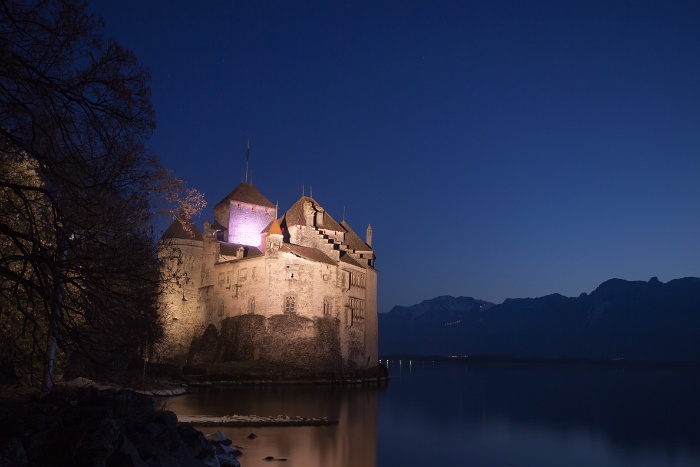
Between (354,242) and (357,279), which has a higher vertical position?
(354,242)

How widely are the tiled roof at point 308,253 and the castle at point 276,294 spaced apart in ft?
0.40

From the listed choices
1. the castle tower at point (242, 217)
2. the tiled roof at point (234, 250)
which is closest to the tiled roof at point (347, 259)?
the tiled roof at point (234, 250)

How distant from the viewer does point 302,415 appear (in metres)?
30.2

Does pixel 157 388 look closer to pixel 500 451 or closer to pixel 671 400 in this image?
pixel 500 451

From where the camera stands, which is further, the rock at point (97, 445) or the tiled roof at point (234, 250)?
the tiled roof at point (234, 250)

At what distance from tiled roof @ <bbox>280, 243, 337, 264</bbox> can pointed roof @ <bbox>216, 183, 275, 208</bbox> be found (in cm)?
1241

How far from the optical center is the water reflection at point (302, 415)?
20.1 metres

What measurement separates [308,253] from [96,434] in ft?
152

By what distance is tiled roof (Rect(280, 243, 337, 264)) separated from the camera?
5569 cm

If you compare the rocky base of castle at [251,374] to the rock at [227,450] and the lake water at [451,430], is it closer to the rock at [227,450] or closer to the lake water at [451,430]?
the lake water at [451,430]

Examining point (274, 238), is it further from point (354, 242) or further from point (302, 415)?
point (302, 415)

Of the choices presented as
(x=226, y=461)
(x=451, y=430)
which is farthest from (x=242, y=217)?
(x=226, y=461)

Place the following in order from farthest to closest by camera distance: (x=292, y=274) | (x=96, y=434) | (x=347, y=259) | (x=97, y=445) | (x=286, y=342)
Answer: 1. (x=347, y=259)
2. (x=292, y=274)
3. (x=286, y=342)
4. (x=96, y=434)
5. (x=97, y=445)

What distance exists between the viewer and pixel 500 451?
27.2 metres
